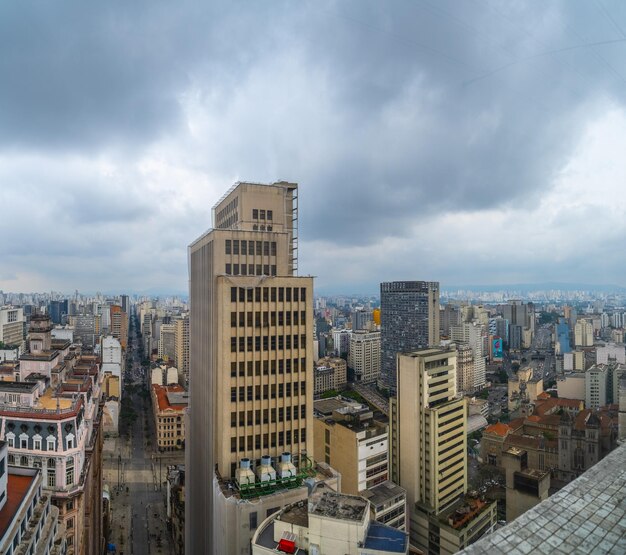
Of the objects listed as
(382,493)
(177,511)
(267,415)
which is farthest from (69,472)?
(382,493)

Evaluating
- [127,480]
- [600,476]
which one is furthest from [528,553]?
[127,480]

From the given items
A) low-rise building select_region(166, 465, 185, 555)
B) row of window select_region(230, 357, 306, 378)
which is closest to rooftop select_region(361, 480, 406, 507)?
row of window select_region(230, 357, 306, 378)

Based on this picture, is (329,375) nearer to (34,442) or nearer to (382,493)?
(382,493)

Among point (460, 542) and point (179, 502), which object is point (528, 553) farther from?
point (179, 502)

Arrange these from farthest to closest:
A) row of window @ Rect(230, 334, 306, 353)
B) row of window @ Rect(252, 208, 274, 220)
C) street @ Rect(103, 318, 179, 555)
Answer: street @ Rect(103, 318, 179, 555) < row of window @ Rect(252, 208, 274, 220) < row of window @ Rect(230, 334, 306, 353)

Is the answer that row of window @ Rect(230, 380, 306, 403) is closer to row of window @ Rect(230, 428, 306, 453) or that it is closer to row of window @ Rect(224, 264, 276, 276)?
row of window @ Rect(230, 428, 306, 453)

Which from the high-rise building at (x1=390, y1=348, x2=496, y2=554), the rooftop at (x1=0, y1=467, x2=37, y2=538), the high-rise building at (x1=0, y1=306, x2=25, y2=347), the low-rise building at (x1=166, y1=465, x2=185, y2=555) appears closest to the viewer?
the rooftop at (x1=0, y1=467, x2=37, y2=538)
